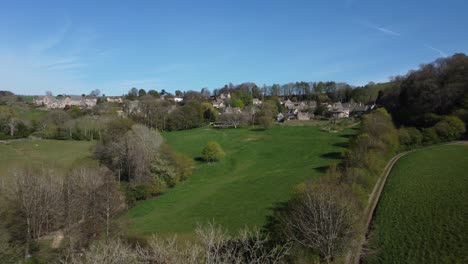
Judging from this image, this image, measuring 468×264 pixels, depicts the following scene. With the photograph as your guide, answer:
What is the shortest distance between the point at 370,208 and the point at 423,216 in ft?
13.1

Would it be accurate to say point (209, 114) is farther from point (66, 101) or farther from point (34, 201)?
point (66, 101)

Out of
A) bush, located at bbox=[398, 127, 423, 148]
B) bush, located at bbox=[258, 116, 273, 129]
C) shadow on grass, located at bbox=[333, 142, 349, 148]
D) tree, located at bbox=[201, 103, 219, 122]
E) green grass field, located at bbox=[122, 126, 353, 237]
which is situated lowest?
green grass field, located at bbox=[122, 126, 353, 237]

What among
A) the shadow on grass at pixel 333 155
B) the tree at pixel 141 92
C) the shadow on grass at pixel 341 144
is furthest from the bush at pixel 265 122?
the tree at pixel 141 92

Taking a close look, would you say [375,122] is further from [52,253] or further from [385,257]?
[52,253]

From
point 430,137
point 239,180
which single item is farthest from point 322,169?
point 430,137

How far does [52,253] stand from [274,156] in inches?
1554

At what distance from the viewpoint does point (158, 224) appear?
28.5 metres

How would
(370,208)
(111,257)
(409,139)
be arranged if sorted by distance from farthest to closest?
(409,139) → (370,208) → (111,257)

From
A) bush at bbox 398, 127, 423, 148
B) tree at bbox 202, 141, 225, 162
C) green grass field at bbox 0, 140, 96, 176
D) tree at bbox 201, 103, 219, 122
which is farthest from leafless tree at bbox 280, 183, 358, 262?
tree at bbox 201, 103, 219, 122

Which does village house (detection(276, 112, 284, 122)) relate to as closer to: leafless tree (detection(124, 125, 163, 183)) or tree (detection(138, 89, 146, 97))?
leafless tree (detection(124, 125, 163, 183))

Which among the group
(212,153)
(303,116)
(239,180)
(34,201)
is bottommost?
(239,180)

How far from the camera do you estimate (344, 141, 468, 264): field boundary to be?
1806cm

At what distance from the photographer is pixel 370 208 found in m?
26.0

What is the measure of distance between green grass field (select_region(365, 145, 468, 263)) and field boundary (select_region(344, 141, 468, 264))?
1.63ft
